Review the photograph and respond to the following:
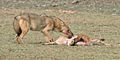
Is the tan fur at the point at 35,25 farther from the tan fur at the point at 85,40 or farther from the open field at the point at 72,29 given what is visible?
the tan fur at the point at 85,40

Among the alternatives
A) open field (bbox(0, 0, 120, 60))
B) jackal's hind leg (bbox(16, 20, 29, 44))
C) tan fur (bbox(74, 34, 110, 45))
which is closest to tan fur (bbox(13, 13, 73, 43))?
jackal's hind leg (bbox(16, 20, 29, 44))

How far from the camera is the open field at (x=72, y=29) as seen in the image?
1508 cm

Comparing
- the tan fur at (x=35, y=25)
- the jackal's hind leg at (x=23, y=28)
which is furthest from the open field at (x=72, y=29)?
the tan fur at (x=35, y=25)

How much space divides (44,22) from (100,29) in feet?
18.1

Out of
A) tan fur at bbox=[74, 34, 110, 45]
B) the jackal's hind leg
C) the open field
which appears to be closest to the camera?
the open field

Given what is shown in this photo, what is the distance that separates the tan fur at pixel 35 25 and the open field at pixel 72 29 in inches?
15.3

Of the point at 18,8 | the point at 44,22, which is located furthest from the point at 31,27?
the point at 18,8

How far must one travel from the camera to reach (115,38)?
19.9 metres

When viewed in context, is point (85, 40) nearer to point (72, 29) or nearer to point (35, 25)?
point (35, 25)

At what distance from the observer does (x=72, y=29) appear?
23344 millimetres

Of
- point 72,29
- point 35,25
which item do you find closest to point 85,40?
point 35,25

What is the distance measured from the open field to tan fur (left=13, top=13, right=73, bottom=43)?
39 centimetres

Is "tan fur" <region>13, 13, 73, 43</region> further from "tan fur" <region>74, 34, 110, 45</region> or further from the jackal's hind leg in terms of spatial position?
"tan fur" <region>74, 34, 110, 45</region>

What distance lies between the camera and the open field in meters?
15.1
